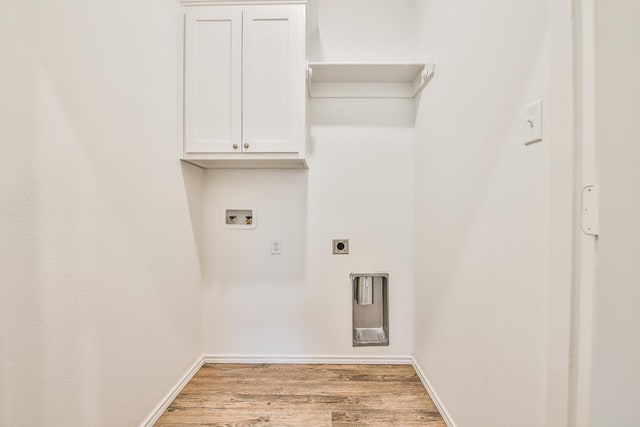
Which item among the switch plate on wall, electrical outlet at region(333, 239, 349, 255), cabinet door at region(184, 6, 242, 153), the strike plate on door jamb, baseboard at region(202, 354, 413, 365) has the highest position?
cabinet door at region(184, 6, 242, 153)

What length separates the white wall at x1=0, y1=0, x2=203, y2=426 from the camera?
86 centimetres

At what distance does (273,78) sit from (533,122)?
4.44ft

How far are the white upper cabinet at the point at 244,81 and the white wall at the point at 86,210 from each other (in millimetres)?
129

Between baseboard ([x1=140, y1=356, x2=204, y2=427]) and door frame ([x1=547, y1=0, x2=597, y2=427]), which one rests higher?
door frame ([x1=547, y1=0, x2=597, y2=427])

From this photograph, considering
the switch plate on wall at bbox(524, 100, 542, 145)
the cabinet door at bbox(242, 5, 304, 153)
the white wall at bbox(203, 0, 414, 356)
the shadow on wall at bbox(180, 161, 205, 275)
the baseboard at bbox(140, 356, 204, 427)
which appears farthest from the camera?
the white wall at bbox(203, 0, 414, 356)

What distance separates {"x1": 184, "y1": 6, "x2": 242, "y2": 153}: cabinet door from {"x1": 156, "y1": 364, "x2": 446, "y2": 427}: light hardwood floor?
1.46 metres

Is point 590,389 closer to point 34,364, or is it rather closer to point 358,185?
point 34,364

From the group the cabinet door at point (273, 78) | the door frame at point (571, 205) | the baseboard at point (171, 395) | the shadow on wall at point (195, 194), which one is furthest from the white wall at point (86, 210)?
the door frame at point (571, 205)

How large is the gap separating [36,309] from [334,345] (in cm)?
172

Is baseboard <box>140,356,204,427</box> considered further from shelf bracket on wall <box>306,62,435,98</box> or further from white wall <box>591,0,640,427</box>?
shelf bracket on wall <box>306,62,435,98</box>

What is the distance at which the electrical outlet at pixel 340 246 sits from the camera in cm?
216

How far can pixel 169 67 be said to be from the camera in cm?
166

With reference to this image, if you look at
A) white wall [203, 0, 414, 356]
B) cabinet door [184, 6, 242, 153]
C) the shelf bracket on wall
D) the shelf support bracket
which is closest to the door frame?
the shelf support bracket

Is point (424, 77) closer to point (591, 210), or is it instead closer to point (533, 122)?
point (533, 122)
